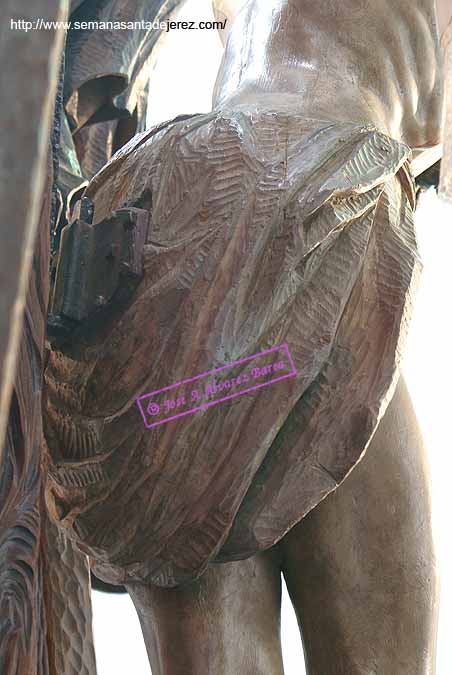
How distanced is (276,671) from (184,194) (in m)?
0.35

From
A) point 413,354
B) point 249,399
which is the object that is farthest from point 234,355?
point 413,354

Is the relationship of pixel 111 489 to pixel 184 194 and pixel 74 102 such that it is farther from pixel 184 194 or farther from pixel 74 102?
pixel 74 102

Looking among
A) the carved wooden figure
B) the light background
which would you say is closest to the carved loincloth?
the carved wooden figure

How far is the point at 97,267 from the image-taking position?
0.89m

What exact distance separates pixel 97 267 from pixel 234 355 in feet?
→ 0.37

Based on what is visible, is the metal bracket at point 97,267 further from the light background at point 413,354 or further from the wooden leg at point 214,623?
the light background at point 413,354

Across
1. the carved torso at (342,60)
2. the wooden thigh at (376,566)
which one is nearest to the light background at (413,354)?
the carved torso at (342,60)

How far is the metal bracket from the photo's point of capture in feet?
2.89

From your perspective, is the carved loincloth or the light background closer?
the carved loincloth

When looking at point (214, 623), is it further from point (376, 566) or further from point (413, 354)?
point (413, 354)

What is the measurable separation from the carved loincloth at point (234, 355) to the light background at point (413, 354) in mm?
1156

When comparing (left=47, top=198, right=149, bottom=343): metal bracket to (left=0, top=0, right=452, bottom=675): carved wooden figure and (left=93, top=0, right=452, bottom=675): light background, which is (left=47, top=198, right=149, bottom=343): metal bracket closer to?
(left=0, top=0, right=452, bottom=675): carved wooden figure

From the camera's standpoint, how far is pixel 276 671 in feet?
3.13

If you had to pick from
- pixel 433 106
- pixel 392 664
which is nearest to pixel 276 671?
pixel 392 664
